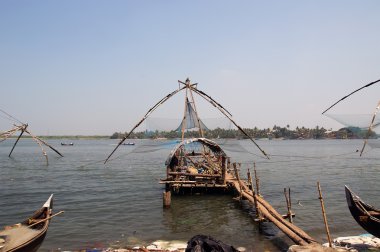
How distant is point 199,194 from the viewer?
675 inches

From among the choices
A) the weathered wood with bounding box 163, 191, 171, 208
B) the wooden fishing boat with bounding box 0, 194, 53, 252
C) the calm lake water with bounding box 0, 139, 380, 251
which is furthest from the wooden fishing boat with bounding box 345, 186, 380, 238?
the wooden fishing boat with bounding box 0, 194, 53, 252

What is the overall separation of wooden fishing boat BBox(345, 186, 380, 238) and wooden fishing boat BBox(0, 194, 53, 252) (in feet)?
29.1

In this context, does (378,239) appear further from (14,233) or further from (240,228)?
(14,233)

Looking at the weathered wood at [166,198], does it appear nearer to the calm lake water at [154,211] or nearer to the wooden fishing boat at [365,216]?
the calm lake water at [154,211]

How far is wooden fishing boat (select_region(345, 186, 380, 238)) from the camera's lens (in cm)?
907

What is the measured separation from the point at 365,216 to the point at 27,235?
9401mm

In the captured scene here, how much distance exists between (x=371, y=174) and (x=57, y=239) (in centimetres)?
2553

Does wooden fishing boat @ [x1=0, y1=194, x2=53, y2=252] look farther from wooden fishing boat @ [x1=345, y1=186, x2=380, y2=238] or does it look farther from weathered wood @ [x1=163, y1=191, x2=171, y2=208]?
wooden fishing boat @ [x1=345, y1=186, x2=380, y2=238]

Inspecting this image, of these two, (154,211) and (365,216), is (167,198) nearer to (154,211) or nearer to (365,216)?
(154,211)

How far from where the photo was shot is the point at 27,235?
8.45m

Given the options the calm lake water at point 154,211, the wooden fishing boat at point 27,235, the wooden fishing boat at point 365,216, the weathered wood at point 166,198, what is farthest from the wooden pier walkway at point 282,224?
the wooden fishing boat at point 27,235

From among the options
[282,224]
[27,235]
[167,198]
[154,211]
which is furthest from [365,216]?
[27,235]

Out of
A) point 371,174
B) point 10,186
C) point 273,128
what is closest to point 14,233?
point 10,186

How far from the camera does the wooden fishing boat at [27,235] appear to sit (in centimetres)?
771
